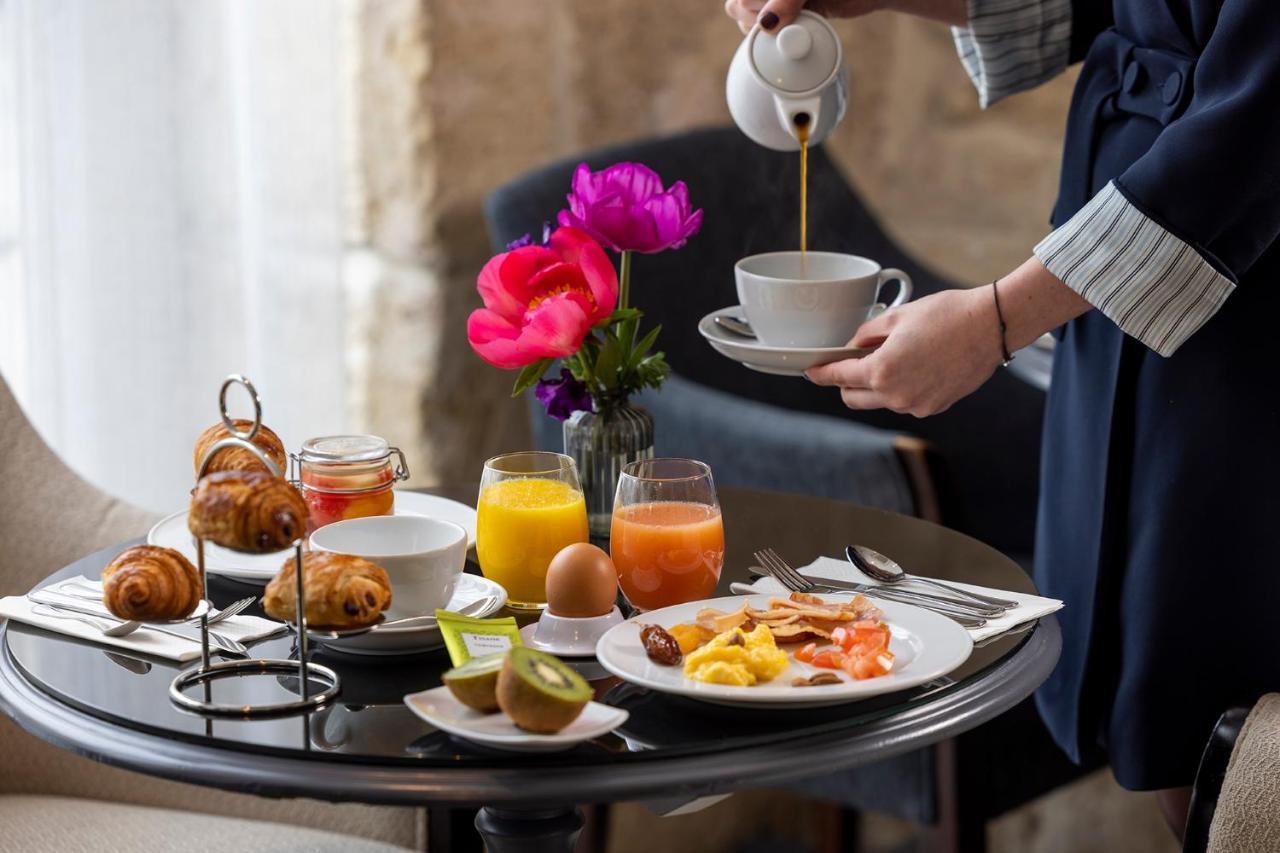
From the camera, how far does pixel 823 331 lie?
1197mm

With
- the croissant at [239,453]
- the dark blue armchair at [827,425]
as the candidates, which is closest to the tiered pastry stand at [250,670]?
the croissant at [239,453]

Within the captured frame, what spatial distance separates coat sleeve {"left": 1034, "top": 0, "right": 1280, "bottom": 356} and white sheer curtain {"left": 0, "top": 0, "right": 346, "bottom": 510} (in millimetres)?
1146

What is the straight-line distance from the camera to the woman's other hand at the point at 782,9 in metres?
1.27

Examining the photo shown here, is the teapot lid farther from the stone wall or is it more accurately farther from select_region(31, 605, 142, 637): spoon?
the stone wall

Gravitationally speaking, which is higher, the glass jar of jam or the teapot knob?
the teapot knob

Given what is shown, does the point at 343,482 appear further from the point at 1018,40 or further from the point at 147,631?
the point at 1018,40

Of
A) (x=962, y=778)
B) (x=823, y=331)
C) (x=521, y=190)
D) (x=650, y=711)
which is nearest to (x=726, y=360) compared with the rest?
(x=521, y=190)

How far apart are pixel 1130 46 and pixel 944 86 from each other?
5.01 feet

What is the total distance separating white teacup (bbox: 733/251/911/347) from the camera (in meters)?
1.18

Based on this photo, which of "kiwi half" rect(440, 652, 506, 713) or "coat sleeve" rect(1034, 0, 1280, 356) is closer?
"kiwi half" rect(440, 652, 506, 713)

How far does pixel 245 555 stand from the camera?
3.48ft

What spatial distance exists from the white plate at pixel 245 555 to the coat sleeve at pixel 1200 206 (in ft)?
1.66

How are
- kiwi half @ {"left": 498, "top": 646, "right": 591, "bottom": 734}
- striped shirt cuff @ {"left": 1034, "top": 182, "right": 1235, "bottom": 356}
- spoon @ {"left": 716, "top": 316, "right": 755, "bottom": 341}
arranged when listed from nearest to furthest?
kiwi half @ {"left": 498, "top": 646, "right": 591, "bottom": 734} → striped shirt cuff @ {"left": 1034, "top": 182, "right": 1235, "bottom": 356} → spoon @ {"left": 716, "top": 316, "right": 755, "bottom": 341}

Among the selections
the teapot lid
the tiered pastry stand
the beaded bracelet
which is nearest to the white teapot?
the teapot lid
